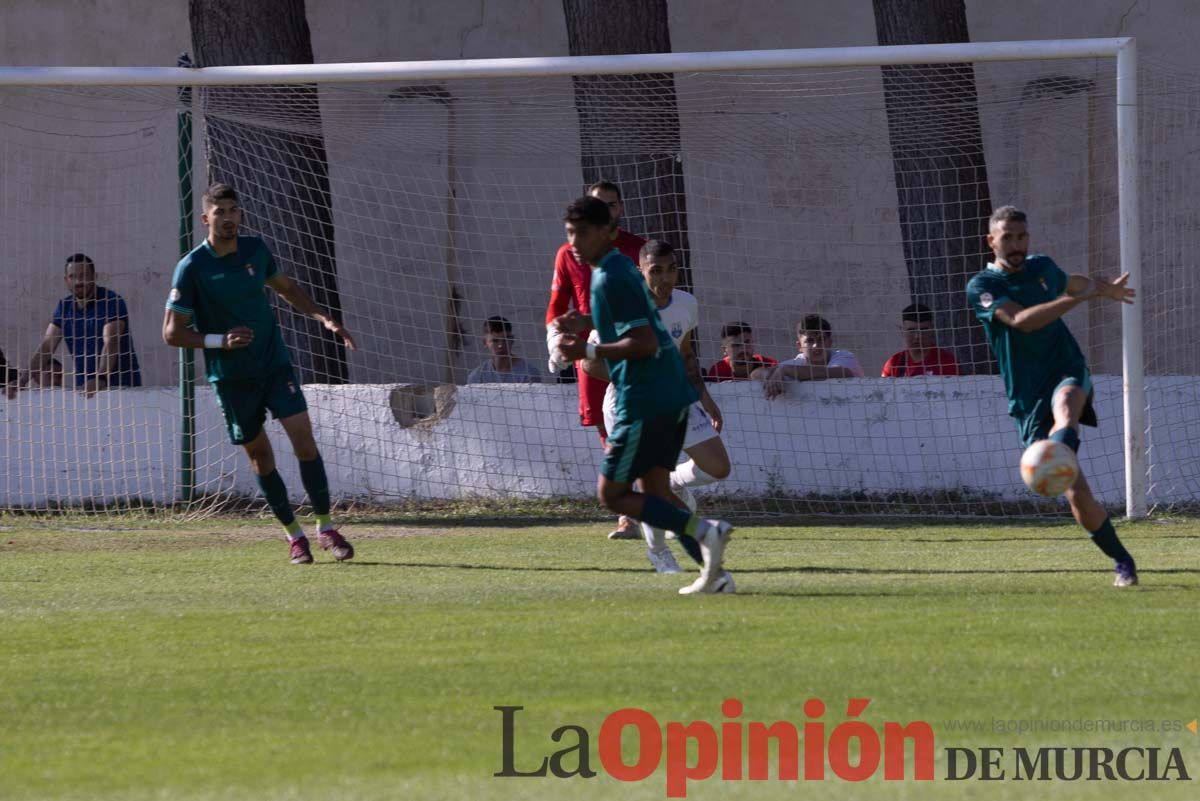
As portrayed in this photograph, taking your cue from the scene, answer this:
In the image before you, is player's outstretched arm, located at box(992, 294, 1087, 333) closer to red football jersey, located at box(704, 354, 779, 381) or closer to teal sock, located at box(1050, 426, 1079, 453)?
teal sock, located at box(1050, 426, 1079, 453)

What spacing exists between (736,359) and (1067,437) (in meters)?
5.61

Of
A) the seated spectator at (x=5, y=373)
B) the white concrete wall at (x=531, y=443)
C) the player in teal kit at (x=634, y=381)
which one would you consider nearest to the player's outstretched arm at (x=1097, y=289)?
the player in teal kit at (x=634, y=381)

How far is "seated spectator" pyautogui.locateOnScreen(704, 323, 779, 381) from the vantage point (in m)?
13.0

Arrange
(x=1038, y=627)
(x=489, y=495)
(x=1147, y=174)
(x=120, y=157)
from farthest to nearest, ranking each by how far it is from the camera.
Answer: (x=120, y=157), (x=1147, y=174), (x=489, y=495), (x=1038, y=627)

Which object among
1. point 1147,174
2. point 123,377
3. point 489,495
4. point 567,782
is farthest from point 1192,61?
point 567,782

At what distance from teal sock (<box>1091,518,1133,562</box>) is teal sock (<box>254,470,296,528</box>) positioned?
14.7 ft

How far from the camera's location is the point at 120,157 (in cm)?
1594

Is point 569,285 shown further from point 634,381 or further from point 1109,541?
point 1109,541

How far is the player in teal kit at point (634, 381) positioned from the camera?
A: 7141mm

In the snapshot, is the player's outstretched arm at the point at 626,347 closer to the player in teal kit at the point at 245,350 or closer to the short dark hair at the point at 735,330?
the player in teal kit at the point at 245,350

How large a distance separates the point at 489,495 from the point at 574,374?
1.28 metres

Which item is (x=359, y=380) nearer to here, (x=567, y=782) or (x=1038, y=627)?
(x=1038, y=627)

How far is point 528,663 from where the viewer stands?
19.4ft

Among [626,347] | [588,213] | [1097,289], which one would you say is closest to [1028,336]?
[1097,289]
